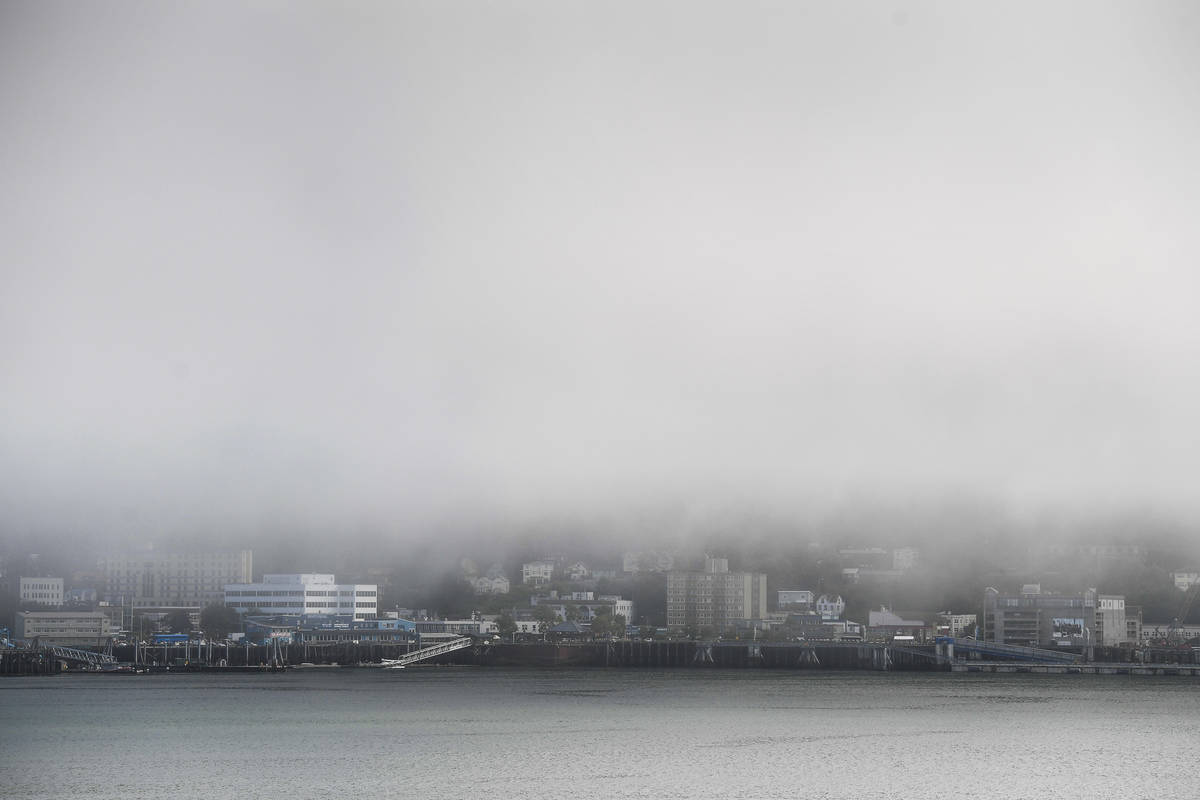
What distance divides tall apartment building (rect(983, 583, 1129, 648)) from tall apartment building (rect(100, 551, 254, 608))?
3114 inches

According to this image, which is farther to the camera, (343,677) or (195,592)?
(195,592)

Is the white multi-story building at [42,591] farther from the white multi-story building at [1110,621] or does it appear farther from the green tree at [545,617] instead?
the white multi-story building at [1110,621]

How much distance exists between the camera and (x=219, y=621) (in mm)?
150500

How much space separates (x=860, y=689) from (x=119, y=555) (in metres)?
101

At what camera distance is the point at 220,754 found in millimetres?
59031

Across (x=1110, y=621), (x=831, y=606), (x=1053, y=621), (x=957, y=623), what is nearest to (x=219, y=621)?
(x=831, y=606)

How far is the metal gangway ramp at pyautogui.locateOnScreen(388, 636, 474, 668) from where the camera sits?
138663 mm

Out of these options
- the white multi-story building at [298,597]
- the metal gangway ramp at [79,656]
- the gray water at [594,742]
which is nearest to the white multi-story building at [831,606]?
the white multi-story building at [298,597]

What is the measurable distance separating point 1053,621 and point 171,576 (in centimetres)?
9278

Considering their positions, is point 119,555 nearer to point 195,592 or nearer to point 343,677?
point 195,592

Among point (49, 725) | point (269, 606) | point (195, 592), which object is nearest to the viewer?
point (49, 725)

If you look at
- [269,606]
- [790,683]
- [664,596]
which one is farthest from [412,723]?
[664,596]

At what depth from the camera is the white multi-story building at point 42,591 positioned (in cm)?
16038

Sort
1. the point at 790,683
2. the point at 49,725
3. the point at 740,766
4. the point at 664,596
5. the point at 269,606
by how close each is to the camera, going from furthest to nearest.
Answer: the point at 664,596, the point at 269,606, the point at 790,683, the point at 49,725, the point at 740,766
